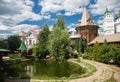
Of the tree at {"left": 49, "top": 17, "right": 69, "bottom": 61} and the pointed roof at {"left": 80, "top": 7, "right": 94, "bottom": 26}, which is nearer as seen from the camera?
the tree at {"left": 49, "top": 17, "right": 69, "bottom": 61}

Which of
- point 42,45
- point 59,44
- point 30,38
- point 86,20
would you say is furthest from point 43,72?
point 30,38

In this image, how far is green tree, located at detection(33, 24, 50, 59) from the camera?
1949 inches

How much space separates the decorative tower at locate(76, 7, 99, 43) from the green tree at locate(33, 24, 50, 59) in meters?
11.4

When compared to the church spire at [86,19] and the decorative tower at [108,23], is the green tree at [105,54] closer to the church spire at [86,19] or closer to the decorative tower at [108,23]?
the church spire at [86,19]

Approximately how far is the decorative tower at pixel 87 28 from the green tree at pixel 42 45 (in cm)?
1144

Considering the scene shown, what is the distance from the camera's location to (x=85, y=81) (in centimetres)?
1669

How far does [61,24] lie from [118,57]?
2680 centimetres

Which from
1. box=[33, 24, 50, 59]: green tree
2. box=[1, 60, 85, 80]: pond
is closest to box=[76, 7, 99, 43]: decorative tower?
box=[33, 24, 50, 59]: green tree

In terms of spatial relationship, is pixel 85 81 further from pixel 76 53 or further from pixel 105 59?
pixel 76 53

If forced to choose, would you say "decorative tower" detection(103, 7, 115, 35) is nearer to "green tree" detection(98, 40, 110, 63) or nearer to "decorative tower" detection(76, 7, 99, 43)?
"decorative tower" detection(76, 7, 99, 43)

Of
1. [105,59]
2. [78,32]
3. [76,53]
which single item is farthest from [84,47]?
[105,59]

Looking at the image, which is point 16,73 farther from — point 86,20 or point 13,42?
point 13,42

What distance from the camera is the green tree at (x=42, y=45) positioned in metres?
49.5

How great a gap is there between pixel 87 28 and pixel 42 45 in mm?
15718
